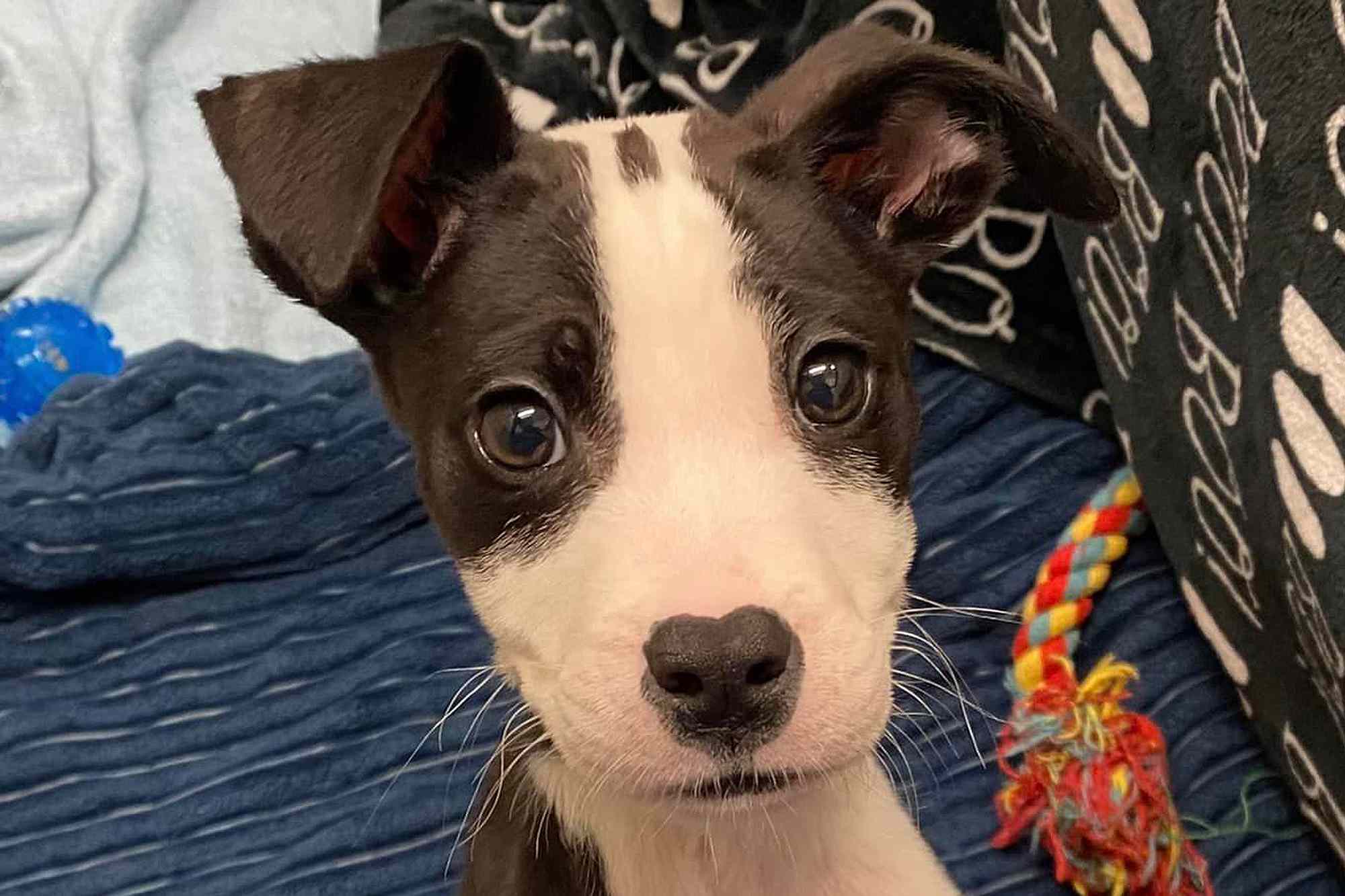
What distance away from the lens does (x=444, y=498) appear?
53.5 inches

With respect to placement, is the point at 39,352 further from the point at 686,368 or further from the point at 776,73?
the point at 686,368

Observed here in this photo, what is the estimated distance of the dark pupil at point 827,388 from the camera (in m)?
1.29

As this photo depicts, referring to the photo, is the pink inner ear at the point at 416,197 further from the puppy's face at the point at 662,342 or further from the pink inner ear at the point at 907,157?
the pink inner ear at the point at 907,157

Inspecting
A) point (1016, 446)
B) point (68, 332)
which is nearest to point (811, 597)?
point (1016, 446)

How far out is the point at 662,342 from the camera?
1.20 metres

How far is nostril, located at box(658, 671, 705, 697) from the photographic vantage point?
1075 mm

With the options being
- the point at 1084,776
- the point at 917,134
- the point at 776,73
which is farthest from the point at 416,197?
the point at 776,73

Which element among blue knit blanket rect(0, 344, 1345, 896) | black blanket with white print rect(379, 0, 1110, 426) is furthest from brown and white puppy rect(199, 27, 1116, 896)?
black blanket with white print rect(379, 0, 1110, 426)

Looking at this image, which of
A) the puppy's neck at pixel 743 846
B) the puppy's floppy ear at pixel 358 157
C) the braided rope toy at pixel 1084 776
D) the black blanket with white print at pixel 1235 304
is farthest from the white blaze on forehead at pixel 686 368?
the braided rope toy at pixel 1084 776

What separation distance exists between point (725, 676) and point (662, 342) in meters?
0.33

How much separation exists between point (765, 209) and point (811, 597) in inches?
17.2

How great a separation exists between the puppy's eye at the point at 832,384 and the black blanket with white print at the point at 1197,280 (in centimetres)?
56

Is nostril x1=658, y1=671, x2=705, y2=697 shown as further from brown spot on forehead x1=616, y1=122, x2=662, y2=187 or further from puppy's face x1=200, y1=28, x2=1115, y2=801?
brown spot on forehead x1=616, y1=122, x2=662, y2=187

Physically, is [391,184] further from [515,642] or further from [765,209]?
[515,642]
